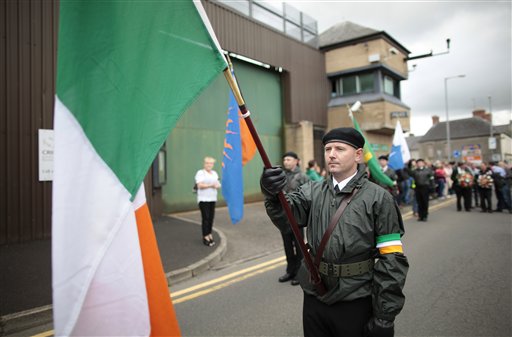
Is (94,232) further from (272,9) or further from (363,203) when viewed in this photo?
(272,9)

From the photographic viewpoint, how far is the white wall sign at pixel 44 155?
7.27 metres

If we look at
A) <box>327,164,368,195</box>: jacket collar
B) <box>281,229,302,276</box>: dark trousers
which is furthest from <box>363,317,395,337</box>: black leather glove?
<box>281,229,302,276</box>: dark trousers

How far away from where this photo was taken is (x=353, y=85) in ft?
62.6

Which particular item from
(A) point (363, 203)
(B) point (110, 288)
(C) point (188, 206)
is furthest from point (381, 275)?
(C) point (188, 206)

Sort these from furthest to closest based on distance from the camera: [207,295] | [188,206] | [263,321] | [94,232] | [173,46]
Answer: [188,206] → [207,295] → [263,321] → [173,46] → [94,232]

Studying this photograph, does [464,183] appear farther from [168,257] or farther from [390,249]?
[390,249]

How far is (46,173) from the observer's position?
7.33 meters

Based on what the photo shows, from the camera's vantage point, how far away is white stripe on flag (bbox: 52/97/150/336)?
136 centimetres

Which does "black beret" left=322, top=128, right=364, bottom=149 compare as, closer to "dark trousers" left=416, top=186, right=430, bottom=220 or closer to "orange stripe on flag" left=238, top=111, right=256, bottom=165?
"orange stripe on flag" left=238, top=111, right=256, bottom=165

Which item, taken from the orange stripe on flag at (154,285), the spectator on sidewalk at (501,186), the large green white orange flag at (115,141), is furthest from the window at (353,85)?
the orange stripe on flag at (154,285)

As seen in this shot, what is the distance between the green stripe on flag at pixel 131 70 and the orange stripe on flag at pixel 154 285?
224 millimetres

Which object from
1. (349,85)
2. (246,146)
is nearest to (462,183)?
(349,85)

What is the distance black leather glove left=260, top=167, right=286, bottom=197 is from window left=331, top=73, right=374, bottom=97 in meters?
18.4

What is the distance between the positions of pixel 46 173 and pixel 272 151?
396 inches
